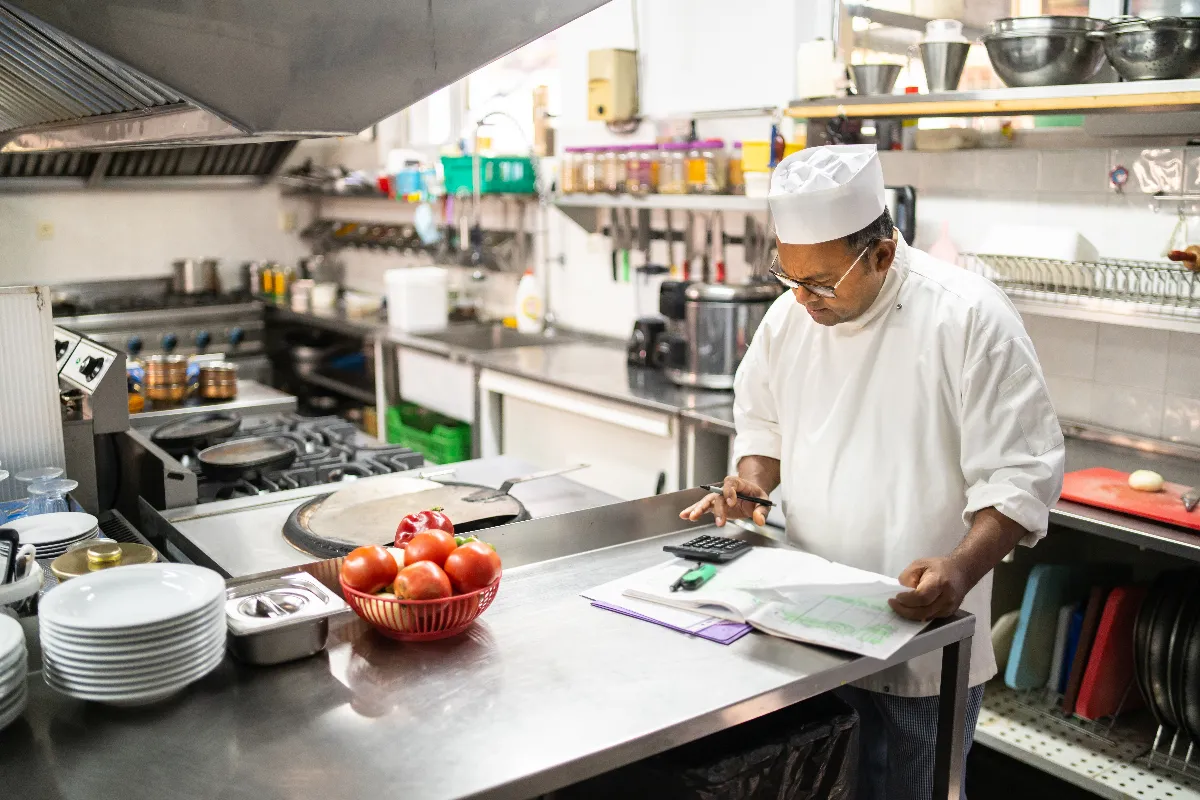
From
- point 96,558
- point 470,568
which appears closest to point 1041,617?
point 470,568

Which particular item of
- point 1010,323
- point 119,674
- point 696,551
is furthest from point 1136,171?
point 119,674

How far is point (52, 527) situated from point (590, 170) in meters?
3.04

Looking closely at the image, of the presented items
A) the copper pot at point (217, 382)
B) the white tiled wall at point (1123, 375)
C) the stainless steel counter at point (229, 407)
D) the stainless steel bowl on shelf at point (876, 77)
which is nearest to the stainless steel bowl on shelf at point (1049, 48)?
the stainless steel bowl on shelf at point (876, 77)

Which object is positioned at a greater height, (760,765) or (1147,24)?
(1147,24)

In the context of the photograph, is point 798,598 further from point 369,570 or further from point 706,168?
point 706,168

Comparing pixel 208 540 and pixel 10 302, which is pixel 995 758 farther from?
pixel 10 302

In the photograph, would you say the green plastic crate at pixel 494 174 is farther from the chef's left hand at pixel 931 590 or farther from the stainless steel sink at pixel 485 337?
the chef's left hand at pixel 931 590

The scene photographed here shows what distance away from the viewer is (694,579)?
1860mm

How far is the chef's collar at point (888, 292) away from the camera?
6.67ft

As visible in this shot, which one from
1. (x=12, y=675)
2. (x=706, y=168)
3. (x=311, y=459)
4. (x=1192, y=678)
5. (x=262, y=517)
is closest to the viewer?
(x=12, y=675)

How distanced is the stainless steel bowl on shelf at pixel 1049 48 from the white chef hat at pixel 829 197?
1.06 meters

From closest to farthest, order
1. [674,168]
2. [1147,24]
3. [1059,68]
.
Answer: [1147,24] → [1059,68] → [674,168]

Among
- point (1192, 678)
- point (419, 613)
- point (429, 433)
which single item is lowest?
point (1192, 678)

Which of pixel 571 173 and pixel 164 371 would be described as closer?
pixel 164 371
